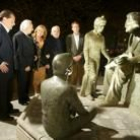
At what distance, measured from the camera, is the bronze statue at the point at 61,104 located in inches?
212

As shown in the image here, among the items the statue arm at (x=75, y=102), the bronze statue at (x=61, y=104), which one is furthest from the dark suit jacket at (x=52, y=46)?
the statue arm at (x=75, y=102)

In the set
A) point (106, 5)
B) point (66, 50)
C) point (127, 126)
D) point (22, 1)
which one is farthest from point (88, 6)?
point (127, 126)

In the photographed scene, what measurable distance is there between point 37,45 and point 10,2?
4.75m

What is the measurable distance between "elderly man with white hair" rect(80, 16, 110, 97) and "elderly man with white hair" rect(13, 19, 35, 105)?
112 centimetres

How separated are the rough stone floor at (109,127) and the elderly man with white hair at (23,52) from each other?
3.47ft

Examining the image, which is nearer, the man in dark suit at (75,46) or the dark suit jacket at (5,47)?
the dark suit jacket at (5,47)

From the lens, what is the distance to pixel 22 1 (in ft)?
42.9

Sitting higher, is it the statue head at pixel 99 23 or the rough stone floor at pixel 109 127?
the statue head at pixel 99 23

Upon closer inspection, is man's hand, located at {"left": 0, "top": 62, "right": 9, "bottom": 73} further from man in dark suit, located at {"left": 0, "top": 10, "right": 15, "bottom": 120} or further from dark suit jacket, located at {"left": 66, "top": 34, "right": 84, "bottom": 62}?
dark suit jacket, located at {"left": 66, "top": 34, "right": 84, "bottom": 62}

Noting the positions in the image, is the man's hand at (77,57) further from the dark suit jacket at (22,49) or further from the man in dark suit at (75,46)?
the dark suit jacket at (22,49)

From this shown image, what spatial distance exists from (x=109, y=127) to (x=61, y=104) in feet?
4.33

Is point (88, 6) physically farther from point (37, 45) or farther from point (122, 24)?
point (37, 45)

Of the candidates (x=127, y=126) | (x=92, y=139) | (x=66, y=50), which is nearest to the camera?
(x=92, y=139)

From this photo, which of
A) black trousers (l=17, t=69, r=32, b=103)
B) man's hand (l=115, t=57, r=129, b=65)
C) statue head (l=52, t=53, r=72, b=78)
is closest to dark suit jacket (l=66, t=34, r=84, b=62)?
black trousers (l=17, t=69, r=32, b=103)
